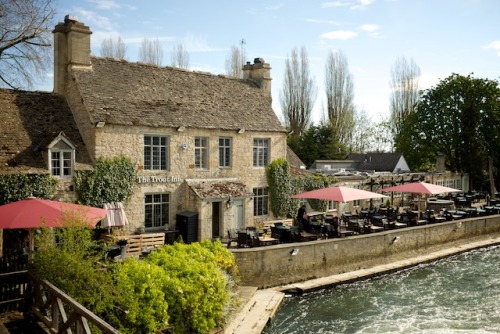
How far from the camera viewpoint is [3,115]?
60.0 ft

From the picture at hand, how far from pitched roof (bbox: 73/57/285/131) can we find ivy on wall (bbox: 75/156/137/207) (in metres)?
1.81

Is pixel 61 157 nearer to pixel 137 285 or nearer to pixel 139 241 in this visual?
pixel 139 241

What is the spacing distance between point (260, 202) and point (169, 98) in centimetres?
727

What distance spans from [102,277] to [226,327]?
4.27m

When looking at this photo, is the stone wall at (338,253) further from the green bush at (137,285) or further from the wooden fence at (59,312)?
the wooden fence at (59,312)

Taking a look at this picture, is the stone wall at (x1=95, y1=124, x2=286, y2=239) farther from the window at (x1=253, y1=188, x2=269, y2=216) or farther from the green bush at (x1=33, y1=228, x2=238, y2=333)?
the green bush at (x1=33, y1=228, x2=238, y2=333)

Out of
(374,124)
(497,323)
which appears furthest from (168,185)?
(374,124)

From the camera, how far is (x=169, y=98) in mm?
21969

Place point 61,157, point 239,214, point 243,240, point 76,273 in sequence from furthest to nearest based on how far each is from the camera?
1. point 239,214
2. point 243,240
3. point 61,157
4. point 76,273

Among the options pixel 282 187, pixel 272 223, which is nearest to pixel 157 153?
pixel 272 223

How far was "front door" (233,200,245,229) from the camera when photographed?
22.2 metres

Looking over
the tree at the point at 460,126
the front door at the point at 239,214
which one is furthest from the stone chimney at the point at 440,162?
the front door at the point at 239,214

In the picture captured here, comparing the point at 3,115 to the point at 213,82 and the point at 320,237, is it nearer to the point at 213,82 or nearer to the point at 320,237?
the point at 213,82

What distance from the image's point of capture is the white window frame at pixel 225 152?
2283 centimetres
